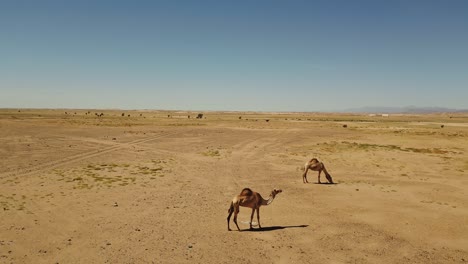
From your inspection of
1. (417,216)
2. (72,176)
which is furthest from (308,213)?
(72,176)

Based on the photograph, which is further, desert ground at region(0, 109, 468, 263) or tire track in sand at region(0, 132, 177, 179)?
tire track in sand at region(0, 132, 177, 179)

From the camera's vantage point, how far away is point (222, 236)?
14.4 meters

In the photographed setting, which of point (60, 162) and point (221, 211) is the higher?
point (60, 162)

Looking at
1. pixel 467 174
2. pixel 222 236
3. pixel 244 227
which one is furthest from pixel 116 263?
pixel 467 174

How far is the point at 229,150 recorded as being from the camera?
42.1 meters

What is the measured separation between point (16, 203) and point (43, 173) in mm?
8725

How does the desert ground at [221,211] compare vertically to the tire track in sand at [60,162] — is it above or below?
below

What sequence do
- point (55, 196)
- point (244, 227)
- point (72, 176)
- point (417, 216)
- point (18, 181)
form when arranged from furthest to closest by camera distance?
point (72, 176) < point (18, 181) < point (55, 196) < point (417, 216) < point (244, 227)

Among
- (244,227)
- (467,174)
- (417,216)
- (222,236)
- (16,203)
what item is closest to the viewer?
(222,236)

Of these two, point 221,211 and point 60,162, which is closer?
point 221,211

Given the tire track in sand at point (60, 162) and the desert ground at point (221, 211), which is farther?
the tire track in sand at point (60, 162)

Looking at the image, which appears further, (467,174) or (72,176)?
(467,174)

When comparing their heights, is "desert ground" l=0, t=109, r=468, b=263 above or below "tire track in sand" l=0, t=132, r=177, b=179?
below

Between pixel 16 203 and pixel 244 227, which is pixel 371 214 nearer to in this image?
pixel 244 227
